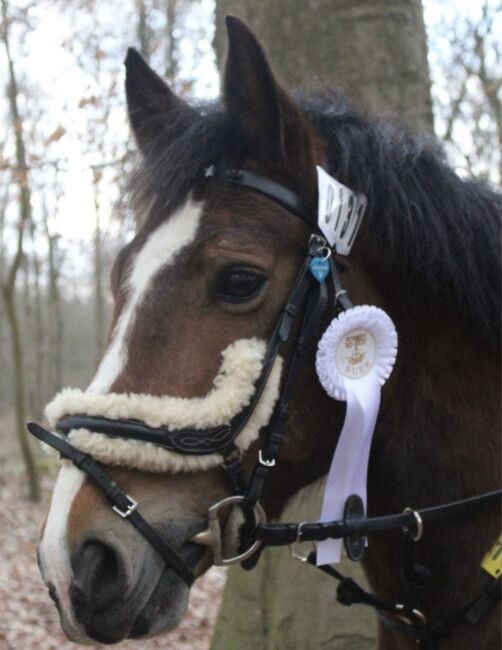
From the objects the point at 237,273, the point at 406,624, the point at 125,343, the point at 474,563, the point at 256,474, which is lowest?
the point at 406,624

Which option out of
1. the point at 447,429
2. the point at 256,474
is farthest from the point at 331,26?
the point at 256,474

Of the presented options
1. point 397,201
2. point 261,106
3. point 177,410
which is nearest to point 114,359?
point 177,410

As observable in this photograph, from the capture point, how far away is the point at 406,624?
7.68ft

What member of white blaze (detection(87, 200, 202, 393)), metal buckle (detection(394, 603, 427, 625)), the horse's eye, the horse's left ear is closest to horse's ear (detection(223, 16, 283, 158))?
the horse's left ear

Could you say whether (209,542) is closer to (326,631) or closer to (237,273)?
(237,273)

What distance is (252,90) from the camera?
6.95 feet

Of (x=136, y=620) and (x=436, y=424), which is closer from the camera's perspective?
(x=136, y=620)

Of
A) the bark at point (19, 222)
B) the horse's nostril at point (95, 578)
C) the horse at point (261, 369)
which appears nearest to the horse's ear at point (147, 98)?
the horse at point (261, 369)

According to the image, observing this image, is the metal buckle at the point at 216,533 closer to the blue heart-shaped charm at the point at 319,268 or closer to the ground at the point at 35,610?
the blue heart-shaped charm at the point at 319,268

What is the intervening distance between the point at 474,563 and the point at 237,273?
1.14 m

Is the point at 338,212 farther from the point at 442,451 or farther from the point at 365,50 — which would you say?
the point at 365,50

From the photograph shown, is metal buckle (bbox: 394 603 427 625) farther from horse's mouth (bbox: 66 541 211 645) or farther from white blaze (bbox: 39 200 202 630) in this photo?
white blaze (bbox: 39 200 202 630)

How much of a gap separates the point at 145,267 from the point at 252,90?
59 cm

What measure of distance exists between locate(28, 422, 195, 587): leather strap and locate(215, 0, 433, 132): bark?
273 cm
